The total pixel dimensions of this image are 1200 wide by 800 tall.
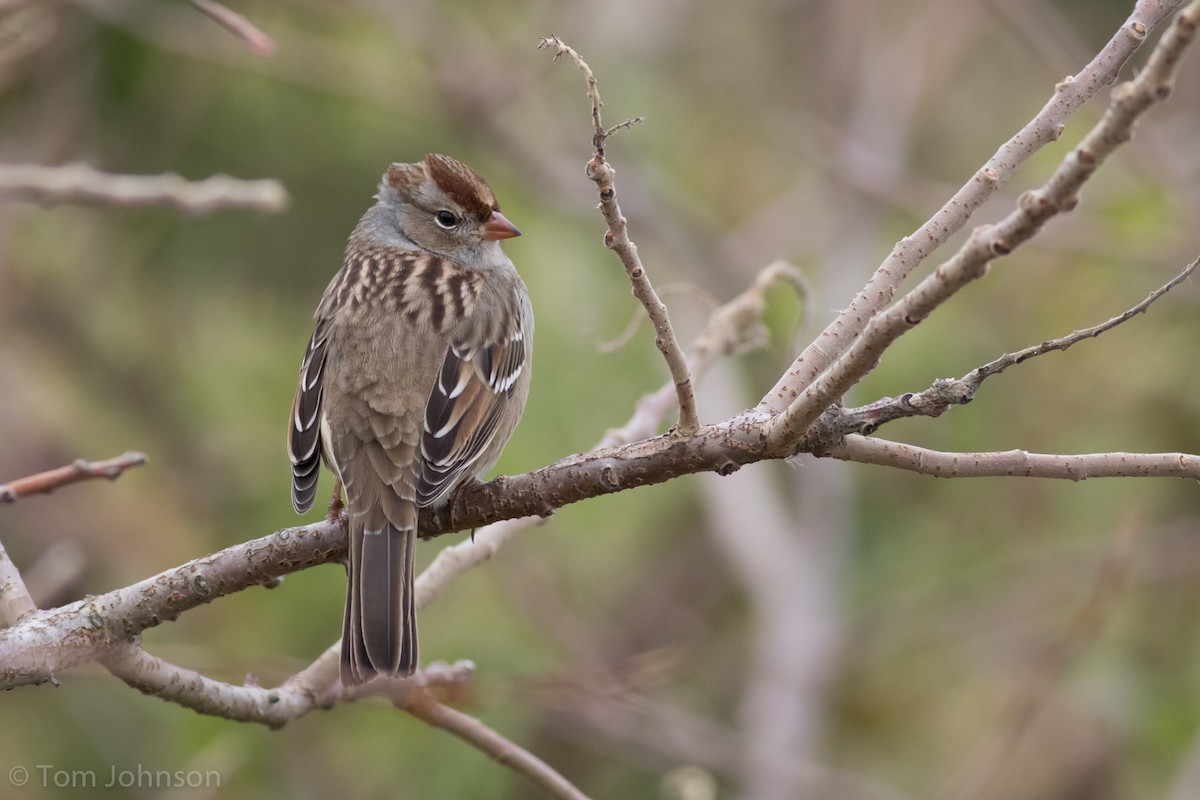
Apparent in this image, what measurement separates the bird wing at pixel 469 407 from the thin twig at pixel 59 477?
75 centimetres

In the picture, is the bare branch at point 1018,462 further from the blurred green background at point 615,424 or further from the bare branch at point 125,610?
the blurred green background at point 615,424

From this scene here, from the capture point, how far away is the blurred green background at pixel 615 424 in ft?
19.2

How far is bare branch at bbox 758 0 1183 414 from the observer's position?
8.36 feet

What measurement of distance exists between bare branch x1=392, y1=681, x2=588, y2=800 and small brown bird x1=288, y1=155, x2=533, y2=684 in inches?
7.7

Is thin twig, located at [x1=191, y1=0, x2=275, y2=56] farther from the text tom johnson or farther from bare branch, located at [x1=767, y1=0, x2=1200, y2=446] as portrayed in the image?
the text tom johnson

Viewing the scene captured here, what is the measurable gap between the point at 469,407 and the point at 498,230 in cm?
112

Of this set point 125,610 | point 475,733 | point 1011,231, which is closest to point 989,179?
point 1011,231

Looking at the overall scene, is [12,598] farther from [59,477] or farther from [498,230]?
[498,230]

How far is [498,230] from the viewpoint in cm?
480

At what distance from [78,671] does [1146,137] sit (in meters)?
5.10

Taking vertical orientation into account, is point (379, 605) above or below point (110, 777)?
below

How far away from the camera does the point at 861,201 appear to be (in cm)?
811

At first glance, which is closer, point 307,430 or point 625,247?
point 625,247

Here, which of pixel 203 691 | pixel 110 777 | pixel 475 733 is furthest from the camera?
pixel 110 777
